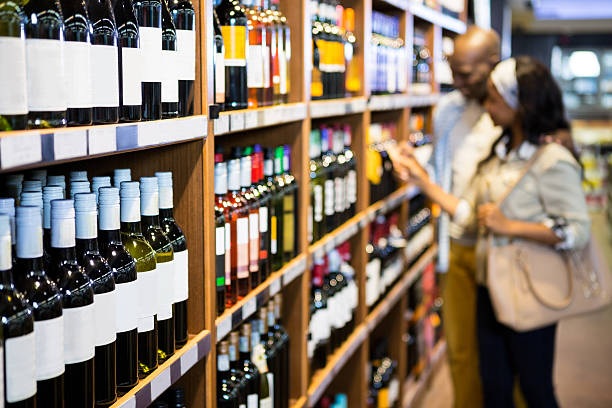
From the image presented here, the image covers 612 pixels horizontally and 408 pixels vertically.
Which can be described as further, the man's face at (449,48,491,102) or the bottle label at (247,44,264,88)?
the man's face at (449,48,491,102)

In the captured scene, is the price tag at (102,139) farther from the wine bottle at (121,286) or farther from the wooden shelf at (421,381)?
the wooden shelf at (421,381)

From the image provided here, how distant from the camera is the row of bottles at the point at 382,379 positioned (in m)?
3.78

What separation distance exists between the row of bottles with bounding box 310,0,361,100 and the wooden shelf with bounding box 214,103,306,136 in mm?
346

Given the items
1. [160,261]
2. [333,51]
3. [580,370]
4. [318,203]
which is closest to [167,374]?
[160,261]

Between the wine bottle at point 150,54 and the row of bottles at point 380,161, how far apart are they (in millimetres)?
1900

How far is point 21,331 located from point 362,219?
2.29 m

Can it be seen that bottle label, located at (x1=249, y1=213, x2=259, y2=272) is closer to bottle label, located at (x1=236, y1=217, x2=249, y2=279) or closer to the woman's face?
bottle label, located at (x1=236, y1=217, x2=249, y2=279)

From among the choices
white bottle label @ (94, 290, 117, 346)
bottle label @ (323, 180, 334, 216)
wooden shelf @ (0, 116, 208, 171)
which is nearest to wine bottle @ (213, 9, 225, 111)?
wooden shelf @ (0, 116, 208, 171)

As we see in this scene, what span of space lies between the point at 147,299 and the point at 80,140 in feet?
1.51

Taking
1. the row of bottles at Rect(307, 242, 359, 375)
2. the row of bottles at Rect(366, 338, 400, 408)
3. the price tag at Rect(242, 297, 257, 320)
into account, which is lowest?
the row of bottles at Rect(366, 338, 400, 408)

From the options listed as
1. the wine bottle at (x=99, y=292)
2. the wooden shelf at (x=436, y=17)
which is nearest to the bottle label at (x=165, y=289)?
the wine bottle at (x=99, y=292)

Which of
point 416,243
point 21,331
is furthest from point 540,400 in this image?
point 21,331

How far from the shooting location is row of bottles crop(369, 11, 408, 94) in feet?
11.6

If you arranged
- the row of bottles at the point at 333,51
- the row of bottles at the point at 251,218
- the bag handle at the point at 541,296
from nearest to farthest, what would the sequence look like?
1. the row of bottles at the point at 251,218
2. the row of bottles at the point at 333,51
3. the bag handle at the point at 541,296
